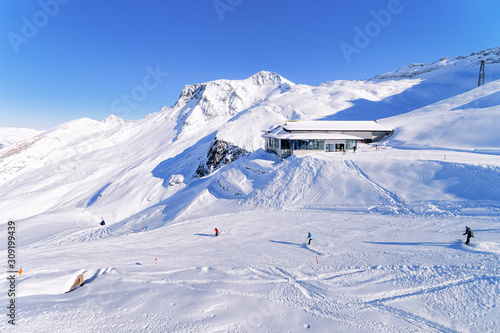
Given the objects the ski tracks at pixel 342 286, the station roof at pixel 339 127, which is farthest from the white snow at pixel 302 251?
the station roof at pixel 339 127

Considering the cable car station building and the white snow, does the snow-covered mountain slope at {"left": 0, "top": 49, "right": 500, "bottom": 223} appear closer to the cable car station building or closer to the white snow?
the white snow

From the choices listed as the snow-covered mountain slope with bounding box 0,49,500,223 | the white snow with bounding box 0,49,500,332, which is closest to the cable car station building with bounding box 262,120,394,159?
the white snow with bounding box 0,49,500,332

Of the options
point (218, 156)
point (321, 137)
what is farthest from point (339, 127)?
point (218, 156)

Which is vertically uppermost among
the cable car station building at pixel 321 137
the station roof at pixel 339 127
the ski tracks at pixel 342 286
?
the station roof at pixel 339 127

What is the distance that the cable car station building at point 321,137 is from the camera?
34.5 m

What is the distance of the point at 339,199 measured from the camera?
21.7m

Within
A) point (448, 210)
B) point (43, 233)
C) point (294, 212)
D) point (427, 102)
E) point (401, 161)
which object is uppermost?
point (427, 102)

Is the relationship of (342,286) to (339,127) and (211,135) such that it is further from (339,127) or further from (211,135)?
(211,135)

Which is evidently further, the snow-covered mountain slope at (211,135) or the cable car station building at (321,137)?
the snow-covered mountain slope at (211,135)

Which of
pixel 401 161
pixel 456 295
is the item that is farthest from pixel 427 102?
pixel 456 295

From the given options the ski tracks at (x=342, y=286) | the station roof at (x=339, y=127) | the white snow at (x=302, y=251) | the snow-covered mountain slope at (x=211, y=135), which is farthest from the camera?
the snow-covered mountain slope at (x=211, y=135)

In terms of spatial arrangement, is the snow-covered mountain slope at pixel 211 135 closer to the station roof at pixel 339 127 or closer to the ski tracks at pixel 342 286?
the station roof at pixel 339 127

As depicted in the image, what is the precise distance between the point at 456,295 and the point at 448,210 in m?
11.2

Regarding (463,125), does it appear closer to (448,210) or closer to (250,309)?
(448,210)
